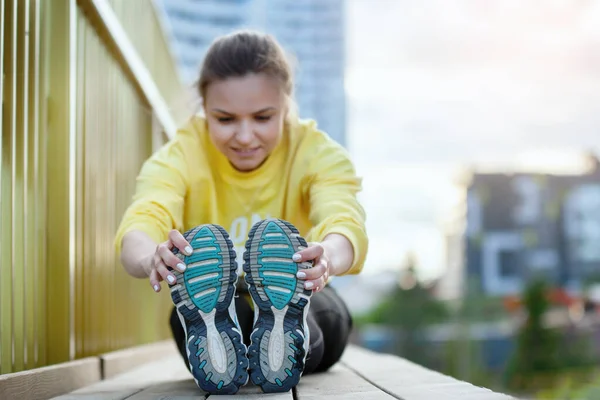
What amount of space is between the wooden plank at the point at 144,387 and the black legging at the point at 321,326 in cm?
9

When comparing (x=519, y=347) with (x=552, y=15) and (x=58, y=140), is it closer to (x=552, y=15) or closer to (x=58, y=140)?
(x=552, y=15)

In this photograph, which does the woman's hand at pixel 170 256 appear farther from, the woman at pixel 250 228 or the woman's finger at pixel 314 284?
the woman's finger at pixel 314 284

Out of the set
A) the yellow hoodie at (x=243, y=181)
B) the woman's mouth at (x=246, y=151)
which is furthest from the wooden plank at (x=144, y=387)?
the woman's mouth at (x=246, y=151)

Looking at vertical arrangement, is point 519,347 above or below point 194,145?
below

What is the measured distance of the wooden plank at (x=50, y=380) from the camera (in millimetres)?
1717

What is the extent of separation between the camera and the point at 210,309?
5.64 feet

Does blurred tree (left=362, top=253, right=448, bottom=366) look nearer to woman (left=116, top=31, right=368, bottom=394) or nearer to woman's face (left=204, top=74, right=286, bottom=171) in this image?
woman (left=116, top=31, right=368, bottom=394)

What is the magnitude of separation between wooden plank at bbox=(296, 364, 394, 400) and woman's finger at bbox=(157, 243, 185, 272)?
0.33 meters

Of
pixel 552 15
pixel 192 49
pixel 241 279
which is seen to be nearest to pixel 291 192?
pixel 241 279

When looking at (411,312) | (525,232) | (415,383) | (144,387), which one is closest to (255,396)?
(415,383)

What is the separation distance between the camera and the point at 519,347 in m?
29.9

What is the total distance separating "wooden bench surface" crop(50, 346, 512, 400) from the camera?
1.70m

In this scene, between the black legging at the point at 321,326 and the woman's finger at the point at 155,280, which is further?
the black legging at the point at 321,326

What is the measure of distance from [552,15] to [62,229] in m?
34.6
